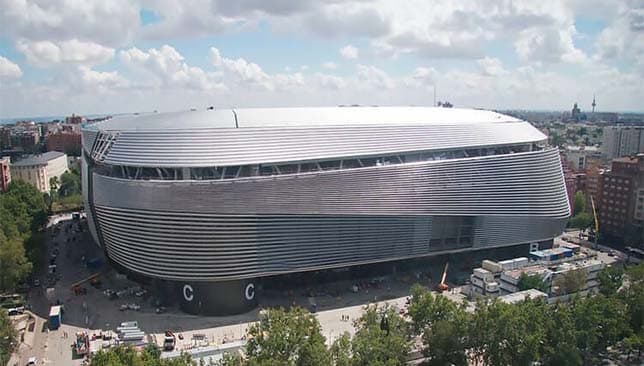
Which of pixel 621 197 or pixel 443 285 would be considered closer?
pixel 443 285

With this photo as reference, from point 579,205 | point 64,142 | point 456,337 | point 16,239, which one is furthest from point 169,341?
point 64,142

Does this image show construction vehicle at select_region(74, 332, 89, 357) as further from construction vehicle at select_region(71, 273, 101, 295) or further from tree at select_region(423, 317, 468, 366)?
tree at select_region(423, 317, 468, 366)

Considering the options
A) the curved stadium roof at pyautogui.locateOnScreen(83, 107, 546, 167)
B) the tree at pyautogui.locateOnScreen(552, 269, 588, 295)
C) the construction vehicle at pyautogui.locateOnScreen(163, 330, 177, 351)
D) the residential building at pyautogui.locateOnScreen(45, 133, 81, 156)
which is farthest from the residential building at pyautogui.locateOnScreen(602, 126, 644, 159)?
the residential building at pyautogui.locateOnScreen(45, 133, 81, 156)

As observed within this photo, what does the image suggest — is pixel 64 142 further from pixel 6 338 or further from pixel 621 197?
pixel 621 197

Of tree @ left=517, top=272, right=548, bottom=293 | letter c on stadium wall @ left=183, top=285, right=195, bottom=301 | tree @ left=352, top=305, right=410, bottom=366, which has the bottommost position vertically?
letter c on stadium wall @ left=183, top=285, right=195, bottom=301

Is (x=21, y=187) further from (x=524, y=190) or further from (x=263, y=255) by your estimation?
(x=524, y=190)

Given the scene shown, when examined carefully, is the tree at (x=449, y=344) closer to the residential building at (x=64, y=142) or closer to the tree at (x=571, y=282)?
the tree at (x=571, y=282)
